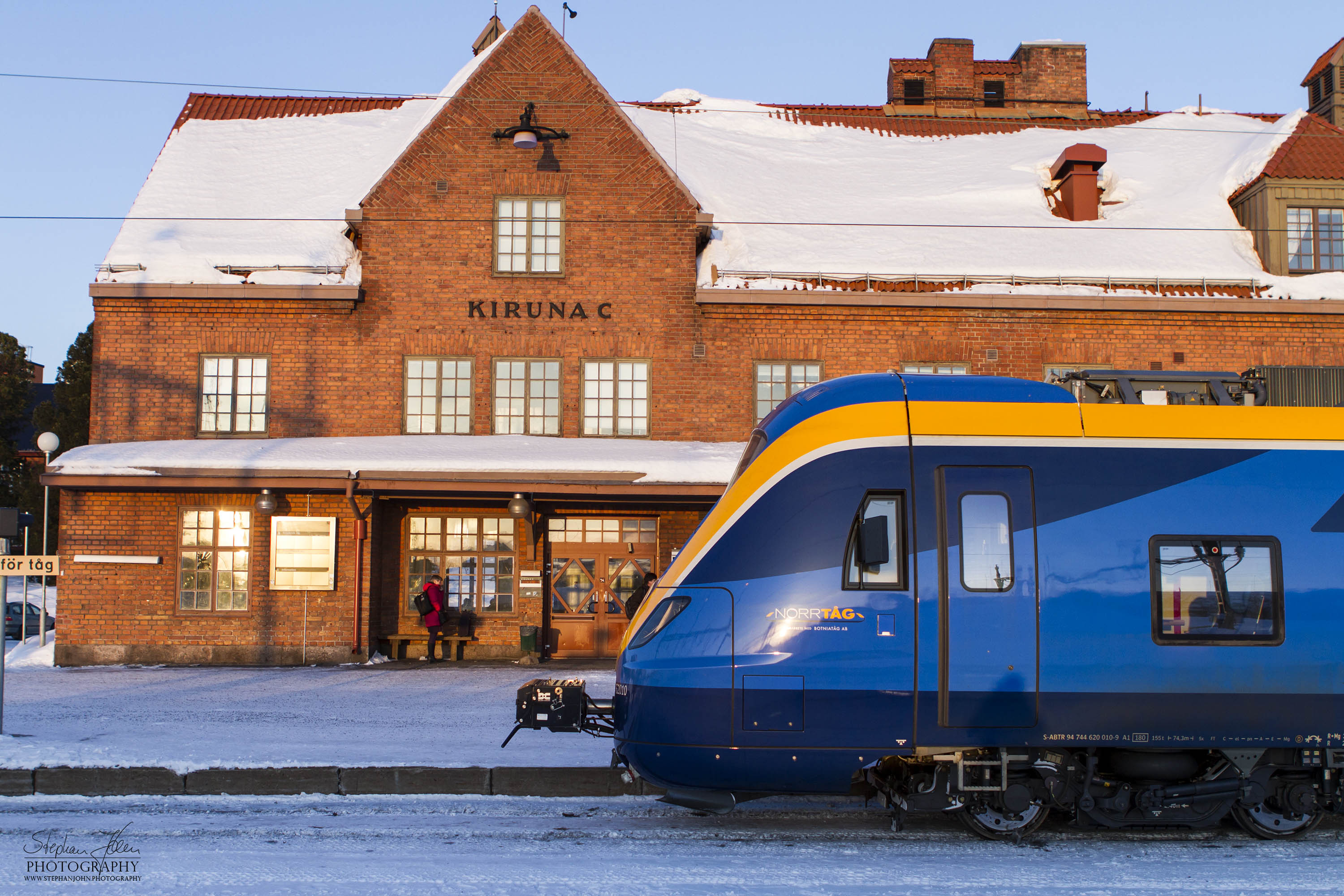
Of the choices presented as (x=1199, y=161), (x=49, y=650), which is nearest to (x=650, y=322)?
(x=49, y=650)

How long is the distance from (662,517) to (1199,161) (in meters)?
14.8

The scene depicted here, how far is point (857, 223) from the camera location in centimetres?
2034

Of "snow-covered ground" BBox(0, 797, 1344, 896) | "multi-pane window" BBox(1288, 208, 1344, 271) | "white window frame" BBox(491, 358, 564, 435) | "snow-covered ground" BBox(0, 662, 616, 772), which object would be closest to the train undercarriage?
"snow-covered ground" BBox(0, 797, 1344, 896)

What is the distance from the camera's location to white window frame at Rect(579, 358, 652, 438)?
60.7ft

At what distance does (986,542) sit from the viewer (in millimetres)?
7062

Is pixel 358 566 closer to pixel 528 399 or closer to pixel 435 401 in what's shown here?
pixel 435 401

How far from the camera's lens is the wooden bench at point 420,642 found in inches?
709

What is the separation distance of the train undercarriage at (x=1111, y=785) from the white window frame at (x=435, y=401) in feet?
41.2

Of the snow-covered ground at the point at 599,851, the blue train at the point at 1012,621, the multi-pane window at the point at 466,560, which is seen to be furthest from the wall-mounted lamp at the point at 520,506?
the blue train at the point at 1012,621

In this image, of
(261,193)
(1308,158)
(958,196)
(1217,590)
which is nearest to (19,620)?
(261,193)

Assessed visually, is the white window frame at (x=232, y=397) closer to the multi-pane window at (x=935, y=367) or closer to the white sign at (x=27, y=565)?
the white sign at (x=27, y=565)

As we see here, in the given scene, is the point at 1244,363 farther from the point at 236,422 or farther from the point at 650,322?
the point at 236,422

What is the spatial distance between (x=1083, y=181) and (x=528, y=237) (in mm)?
11301
